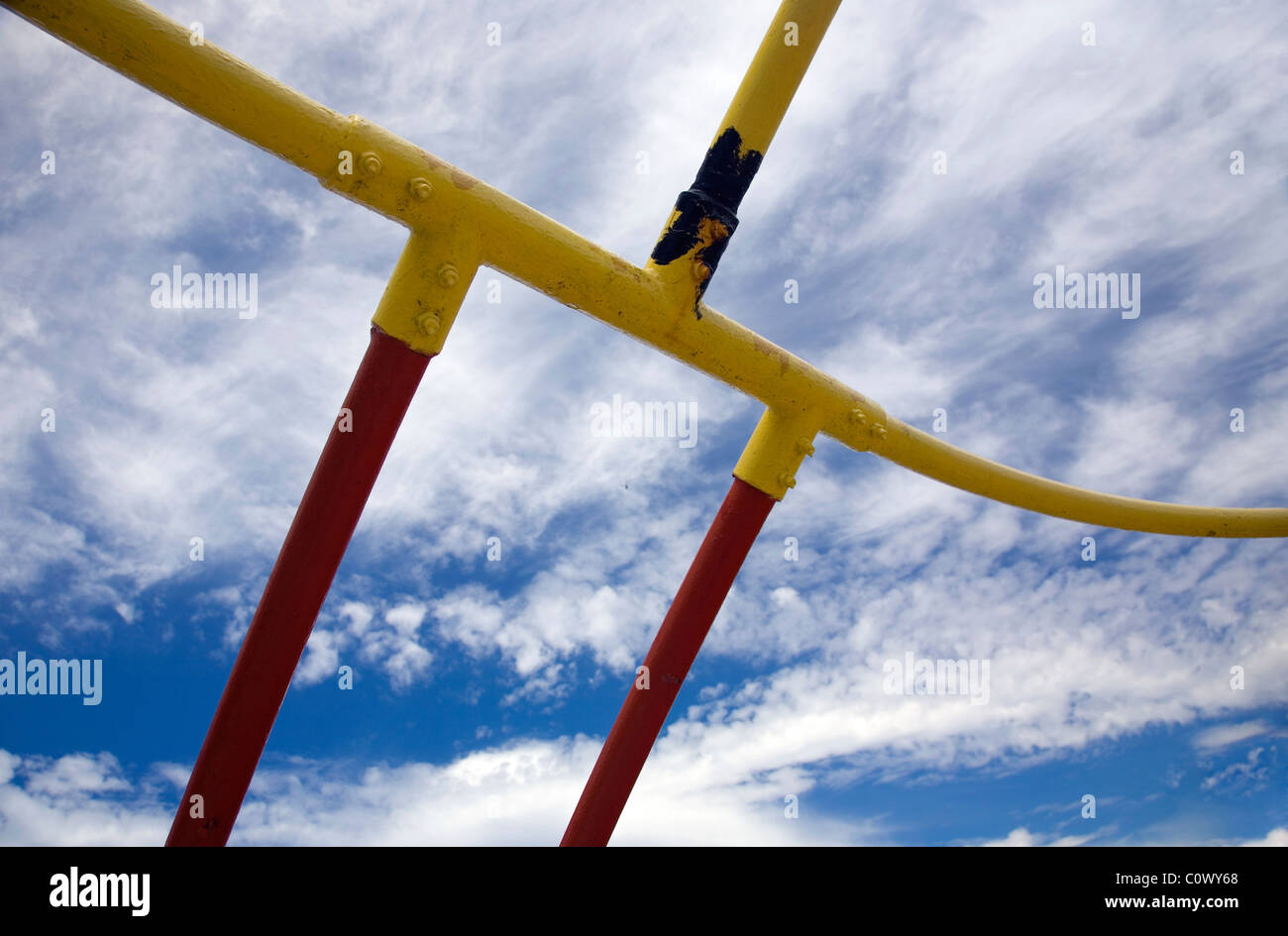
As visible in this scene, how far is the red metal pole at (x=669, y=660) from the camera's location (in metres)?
3.73

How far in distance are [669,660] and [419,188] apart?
253 cm

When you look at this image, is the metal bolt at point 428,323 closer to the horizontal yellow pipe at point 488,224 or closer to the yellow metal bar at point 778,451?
the horizontal yellow pipe at point 488,224

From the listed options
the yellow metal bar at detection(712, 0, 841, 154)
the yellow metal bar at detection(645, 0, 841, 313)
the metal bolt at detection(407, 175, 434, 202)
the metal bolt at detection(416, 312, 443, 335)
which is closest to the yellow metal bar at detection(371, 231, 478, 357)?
the metal bolt at detection(416, 312, 443, 335)

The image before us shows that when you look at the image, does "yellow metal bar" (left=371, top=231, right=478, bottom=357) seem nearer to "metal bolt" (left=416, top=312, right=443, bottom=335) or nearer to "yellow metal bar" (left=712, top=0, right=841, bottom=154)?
"metal bolt" (left=416, top=312, right=443, bottom=335)

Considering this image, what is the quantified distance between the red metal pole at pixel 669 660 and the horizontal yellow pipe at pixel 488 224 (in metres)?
0.67

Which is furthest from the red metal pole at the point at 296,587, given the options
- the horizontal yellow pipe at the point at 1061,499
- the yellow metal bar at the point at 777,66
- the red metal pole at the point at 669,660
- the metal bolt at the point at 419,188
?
the horizontal yellow pipe at the point at 1061,499

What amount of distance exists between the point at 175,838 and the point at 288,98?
2.66 m

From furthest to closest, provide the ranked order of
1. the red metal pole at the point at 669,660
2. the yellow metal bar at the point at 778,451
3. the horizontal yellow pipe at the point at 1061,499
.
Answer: the horizontal yellow pipe at the point at 1061,499
the yellow metal bar at the point at 778,451
the red metal pole at the point at 669,660

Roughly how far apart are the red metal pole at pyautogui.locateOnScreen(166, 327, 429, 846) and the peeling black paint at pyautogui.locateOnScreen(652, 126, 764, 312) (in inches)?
51.4
